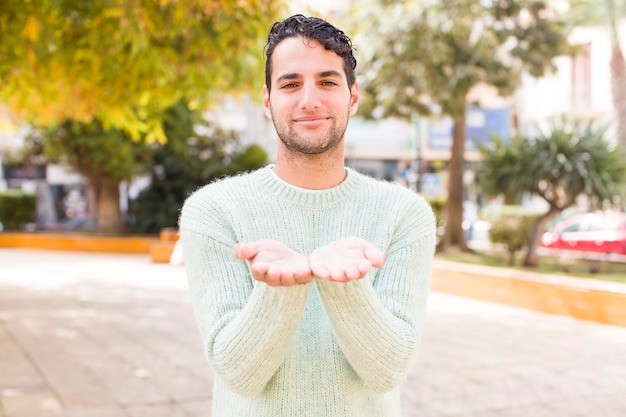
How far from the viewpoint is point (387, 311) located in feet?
5.43

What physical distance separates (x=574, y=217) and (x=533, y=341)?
11027 millimetres

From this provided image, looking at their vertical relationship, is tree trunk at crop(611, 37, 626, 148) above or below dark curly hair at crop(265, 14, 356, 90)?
above

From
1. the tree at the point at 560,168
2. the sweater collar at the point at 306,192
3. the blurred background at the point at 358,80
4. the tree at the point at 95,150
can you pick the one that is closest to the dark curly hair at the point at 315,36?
the sweater collar at the point at 306,192

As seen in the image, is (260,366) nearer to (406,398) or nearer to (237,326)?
(237,326)

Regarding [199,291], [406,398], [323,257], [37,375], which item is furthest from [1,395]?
[323,257]

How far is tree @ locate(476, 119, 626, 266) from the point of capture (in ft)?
39.5

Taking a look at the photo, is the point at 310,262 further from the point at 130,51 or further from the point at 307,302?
the point at 130,51

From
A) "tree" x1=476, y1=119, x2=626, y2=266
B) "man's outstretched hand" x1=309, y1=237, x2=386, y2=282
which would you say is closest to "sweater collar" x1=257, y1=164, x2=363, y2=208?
"man's outstretched hand" x1=309, y1=237, x2=386, y2=282

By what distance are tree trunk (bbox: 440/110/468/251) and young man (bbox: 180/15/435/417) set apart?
47.1 feet

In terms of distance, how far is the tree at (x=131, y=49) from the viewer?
270 inches

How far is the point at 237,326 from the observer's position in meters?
1.61

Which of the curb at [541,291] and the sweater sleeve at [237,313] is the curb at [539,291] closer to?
the curb at [541,291]

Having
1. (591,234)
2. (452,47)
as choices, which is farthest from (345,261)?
(591,234)

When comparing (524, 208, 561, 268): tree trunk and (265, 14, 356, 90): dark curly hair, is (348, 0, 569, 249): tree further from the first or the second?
(265, 14, 356, 90): dark curly hair
